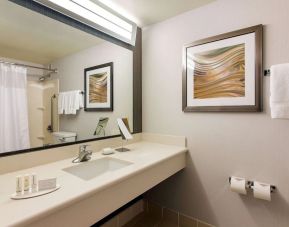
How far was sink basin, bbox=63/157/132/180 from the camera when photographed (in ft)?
4.03

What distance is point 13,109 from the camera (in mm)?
1178

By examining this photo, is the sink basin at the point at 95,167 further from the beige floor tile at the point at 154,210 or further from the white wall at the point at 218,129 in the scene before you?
the beige floor tile at the point at 154,210

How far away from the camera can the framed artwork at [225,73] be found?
1.31 m

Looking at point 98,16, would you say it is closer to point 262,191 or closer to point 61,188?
point 61,188

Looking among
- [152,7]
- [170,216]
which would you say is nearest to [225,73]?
[152,7]

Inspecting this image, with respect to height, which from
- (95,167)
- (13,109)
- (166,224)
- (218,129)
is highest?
(13,109)

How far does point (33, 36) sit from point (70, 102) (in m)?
0.55

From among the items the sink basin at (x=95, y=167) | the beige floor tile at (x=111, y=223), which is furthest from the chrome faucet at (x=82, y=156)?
the beige floor tile at (x=111, y=223)

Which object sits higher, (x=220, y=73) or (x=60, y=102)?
(x=220, y=73)

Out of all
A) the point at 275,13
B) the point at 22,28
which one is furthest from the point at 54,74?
the point at 275,13

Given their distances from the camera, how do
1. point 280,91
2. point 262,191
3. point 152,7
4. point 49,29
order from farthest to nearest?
point 152,7, point 49,29, point 262,191, point 280,91

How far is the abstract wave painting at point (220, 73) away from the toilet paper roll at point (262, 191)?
2.19ft

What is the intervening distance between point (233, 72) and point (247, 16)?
0.43 meters

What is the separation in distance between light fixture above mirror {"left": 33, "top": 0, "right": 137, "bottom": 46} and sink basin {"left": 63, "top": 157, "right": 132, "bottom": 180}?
1.14 m
